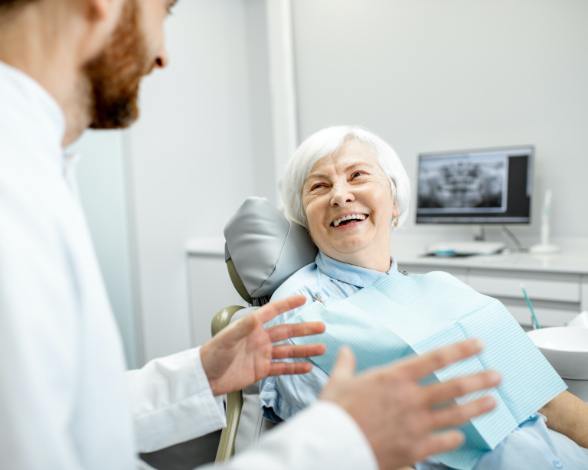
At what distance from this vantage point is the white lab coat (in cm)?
59

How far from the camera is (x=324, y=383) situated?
1229mm

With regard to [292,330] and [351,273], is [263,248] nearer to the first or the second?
[351,273]

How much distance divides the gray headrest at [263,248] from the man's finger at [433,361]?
2.82 ft

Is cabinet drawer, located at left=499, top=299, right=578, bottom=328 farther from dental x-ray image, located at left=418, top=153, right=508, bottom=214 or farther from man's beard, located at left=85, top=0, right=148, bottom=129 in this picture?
man's beard, located at left=85, top=0, right=148, bottom=129

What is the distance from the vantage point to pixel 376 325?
1.27 metres

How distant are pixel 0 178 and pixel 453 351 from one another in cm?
54

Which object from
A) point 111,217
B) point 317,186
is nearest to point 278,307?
point 317,186

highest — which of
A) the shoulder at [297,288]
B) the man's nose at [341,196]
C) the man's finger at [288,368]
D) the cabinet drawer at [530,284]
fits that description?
the man's nose at [341,196]

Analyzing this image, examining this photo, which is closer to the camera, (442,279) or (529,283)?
(442,279)

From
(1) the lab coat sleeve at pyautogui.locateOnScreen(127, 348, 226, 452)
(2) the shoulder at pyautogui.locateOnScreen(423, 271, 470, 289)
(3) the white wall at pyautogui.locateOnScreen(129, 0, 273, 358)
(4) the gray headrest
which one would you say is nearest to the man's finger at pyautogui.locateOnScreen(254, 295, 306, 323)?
(1) the lab coat sleeve at pyautogui.locateOnScreen(127, 348, 226, 452)

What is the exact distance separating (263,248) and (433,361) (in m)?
0.90

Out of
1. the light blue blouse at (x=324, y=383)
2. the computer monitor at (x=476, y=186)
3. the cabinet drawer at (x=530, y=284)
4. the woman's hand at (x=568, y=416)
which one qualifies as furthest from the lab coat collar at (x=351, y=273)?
the computer monitor at (x=476, y=186)

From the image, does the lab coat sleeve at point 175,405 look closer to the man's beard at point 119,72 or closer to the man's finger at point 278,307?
the man's finger at point 278,307

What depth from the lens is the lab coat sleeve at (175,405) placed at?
1.01 meters
